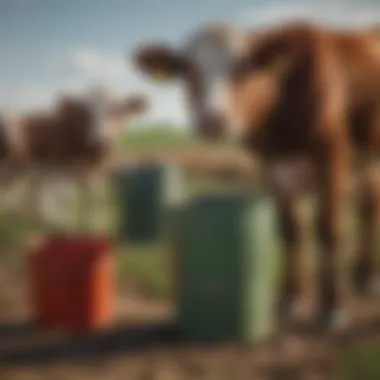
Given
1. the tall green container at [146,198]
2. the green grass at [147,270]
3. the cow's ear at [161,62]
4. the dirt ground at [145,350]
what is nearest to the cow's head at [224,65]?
the cow's ear at [161,62]

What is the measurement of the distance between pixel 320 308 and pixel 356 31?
0.47 m

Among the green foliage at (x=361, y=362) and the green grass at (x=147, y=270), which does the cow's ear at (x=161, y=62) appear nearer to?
the green grass at (x=147, y=270)

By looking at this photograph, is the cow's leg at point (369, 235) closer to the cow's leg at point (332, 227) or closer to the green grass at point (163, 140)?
the cow's leg at point (332, 227)

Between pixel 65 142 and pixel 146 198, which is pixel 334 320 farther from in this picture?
pixel 65 142

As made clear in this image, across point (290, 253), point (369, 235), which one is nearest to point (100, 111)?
point (290, 253)

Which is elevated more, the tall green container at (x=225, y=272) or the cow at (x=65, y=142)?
the cow at (x=65, y=142)

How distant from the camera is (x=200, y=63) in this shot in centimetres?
138

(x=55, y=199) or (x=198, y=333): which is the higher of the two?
(x=55, y=199)

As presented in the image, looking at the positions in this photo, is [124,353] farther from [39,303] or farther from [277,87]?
[277,87]

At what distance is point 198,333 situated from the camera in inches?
55.7

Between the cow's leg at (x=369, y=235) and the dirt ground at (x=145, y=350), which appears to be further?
the cow's leg at (x=369, y=235)

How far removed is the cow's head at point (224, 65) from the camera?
4.45ft

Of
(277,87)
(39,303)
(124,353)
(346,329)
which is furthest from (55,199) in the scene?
(346,329)

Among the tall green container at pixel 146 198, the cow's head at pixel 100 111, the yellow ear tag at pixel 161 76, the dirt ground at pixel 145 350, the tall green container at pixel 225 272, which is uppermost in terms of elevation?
the yellow ear tag at pixel 161 76
